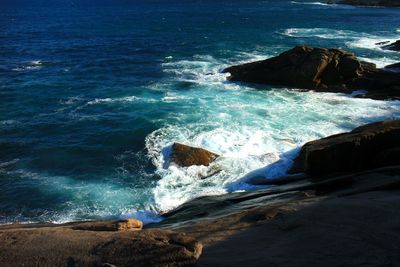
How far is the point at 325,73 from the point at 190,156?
17615 mm

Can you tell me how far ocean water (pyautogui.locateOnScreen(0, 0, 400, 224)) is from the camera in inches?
750

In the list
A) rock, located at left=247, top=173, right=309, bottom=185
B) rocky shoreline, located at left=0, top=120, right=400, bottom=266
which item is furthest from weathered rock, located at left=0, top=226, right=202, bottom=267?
rock, located at left=247, top=173, right=309, bottom=185

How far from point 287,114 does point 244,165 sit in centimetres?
829

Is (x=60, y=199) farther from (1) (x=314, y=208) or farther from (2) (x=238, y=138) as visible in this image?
(1) (x=314, y=208)

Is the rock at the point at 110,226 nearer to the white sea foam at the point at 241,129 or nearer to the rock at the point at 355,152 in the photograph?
the white sea foam at the point at 241,129

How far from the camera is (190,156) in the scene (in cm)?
2086

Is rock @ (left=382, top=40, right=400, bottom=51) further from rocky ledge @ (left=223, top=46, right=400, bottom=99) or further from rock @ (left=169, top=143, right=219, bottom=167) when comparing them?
rock @ (left=169, top=143, right=219, bottom=167)

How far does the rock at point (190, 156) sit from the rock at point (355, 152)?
18.8ft

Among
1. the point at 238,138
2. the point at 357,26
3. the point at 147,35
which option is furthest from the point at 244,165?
the point at 357,26

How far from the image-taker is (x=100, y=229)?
9.05 meters

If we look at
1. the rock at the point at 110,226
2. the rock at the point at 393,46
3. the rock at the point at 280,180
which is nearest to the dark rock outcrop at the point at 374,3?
the rock at the point at 393,46

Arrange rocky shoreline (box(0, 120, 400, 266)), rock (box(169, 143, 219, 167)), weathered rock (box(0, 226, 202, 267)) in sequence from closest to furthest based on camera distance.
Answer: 1. weathered rock (box(0, 226, 202, 267))
2. rocky shoreline (box(0, 120, 400, 266))
3. rock (box(169, 143, 219, 167))

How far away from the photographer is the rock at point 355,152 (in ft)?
51.8

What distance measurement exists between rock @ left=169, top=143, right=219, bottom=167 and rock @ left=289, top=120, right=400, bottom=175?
5719 millimetres
